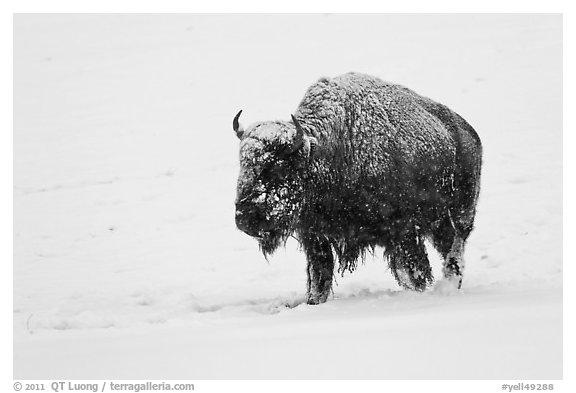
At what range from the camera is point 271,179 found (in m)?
7.60

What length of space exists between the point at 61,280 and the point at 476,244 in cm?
579

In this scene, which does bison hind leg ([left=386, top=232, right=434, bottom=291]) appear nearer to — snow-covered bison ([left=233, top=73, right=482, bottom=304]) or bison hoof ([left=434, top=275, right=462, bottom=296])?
snow-covered bison ([left=233, top=73, right=482, bottom=304])

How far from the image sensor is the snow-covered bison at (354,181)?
761cm

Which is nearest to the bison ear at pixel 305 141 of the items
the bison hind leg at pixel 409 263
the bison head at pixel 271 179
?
the bison head at pixel 271 179

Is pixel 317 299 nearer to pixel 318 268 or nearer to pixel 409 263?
pixel 318 268

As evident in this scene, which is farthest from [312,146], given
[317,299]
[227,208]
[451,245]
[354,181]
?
[227,208]

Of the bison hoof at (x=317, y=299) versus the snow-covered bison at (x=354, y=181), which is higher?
the snow-covered bison at (x=354, y=181)

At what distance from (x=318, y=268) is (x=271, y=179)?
3.64 ft

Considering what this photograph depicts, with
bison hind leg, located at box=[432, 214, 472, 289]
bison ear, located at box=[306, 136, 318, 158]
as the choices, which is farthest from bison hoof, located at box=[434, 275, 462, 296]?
bison ear, located at box=[306, 136, 318, 158]

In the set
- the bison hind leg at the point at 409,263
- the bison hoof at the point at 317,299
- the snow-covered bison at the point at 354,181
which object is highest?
the snow-covered bison at the point at 354,181

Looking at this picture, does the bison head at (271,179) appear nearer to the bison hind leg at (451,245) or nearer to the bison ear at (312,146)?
the bison ear at (312,146)

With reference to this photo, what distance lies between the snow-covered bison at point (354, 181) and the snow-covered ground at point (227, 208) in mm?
573

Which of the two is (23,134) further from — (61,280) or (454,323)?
(454,323)

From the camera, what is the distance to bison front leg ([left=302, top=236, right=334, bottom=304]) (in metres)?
8.11
